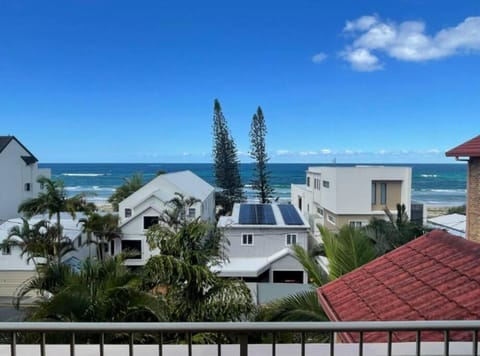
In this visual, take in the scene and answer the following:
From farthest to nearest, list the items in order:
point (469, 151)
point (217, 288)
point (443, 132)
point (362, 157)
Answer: point (362, 157), point (443, 132), point (469, 151), point (217, 288)

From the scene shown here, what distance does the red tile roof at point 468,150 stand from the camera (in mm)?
6964

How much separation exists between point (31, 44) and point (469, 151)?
15236 mm

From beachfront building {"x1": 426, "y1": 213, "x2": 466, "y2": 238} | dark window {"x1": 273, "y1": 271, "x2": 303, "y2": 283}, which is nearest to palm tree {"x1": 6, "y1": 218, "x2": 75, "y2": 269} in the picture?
dark window {"x1": 273, "y1": 271, "x2": 303, "y2": 283}

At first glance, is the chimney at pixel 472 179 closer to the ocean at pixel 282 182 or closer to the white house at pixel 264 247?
the white house at pixel 264 247

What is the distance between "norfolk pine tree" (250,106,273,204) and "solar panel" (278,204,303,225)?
8246 millimetres

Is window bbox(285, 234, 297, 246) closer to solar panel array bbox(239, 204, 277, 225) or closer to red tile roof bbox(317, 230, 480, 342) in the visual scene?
solar panel array bbox(239, 204, 277, 225)

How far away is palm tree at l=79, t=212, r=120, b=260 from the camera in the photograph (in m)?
14.6

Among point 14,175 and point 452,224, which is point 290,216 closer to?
point 452,224

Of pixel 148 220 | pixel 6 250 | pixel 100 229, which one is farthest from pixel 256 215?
pixel 6 250

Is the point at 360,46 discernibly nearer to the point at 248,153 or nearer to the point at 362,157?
the point at 248,153

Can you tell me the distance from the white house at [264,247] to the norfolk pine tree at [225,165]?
39.2 feet

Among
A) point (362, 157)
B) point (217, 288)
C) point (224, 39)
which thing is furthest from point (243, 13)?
point (362, 157)

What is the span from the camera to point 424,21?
10.6m

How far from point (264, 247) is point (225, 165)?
47.1 feet
